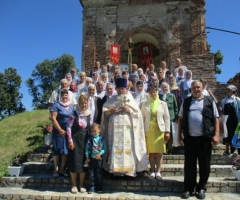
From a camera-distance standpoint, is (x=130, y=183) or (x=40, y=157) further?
(x=40, y=157)

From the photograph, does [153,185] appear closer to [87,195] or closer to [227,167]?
[87,195]

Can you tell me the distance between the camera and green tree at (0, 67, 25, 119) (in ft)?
86.7

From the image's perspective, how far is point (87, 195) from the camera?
14.8 feet

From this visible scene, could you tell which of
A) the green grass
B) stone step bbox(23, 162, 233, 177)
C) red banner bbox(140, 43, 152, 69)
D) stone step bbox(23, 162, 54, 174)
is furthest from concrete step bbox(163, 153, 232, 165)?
red banner bbox(140, 43, 152, 69)

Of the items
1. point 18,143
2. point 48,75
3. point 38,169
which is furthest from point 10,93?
point 38,169

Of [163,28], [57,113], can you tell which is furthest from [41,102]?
[57,113]

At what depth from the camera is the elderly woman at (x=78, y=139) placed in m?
4.75

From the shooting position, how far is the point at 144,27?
1392 centimetres

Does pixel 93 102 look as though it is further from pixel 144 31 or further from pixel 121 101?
pixel 144 31

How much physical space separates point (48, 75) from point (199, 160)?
33.9 meters

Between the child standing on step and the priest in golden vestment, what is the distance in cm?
24

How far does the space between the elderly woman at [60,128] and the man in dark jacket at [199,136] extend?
2.29 m

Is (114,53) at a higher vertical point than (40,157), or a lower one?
higher

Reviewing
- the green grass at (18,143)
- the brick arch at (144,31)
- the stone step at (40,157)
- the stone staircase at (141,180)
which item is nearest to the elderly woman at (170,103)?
the stone staircase at (141,180)
